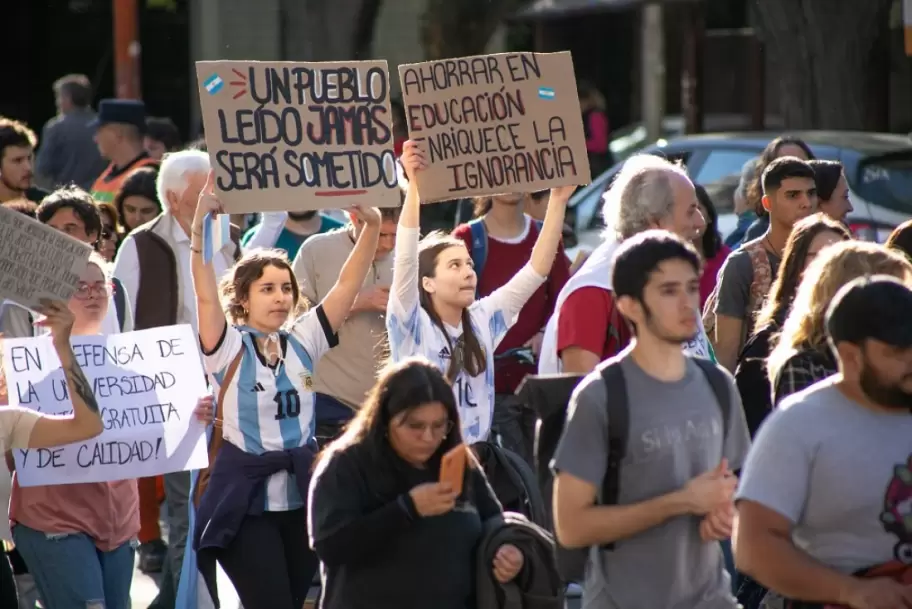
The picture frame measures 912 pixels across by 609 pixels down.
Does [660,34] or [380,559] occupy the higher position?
[660,34]

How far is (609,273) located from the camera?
5.70m

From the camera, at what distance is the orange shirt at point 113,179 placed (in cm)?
1115

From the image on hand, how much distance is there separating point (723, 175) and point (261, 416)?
6295 mm

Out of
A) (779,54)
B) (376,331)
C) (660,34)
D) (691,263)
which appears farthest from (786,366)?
(660,34)

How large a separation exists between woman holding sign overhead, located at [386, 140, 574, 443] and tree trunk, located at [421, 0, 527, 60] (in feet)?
57.4

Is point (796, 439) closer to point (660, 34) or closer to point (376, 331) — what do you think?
point (376, 331)

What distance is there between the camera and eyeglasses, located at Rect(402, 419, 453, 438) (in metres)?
4.98

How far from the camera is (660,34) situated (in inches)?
1021

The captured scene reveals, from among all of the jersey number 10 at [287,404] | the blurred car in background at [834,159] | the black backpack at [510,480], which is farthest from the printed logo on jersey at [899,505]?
the blurred car in background at [834,159]

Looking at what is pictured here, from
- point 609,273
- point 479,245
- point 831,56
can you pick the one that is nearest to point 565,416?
point 609,273

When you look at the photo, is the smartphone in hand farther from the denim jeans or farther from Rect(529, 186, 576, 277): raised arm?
the denim jeans

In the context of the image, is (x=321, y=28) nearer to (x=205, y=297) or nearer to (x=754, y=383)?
(x=205, y=297)

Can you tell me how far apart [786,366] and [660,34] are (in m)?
21.3

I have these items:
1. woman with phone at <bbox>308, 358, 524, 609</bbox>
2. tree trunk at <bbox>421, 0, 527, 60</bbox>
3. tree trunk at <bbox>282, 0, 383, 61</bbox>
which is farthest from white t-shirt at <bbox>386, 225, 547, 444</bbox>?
tree trunk at <bbox>421, 0, 527, 60</bbox>
